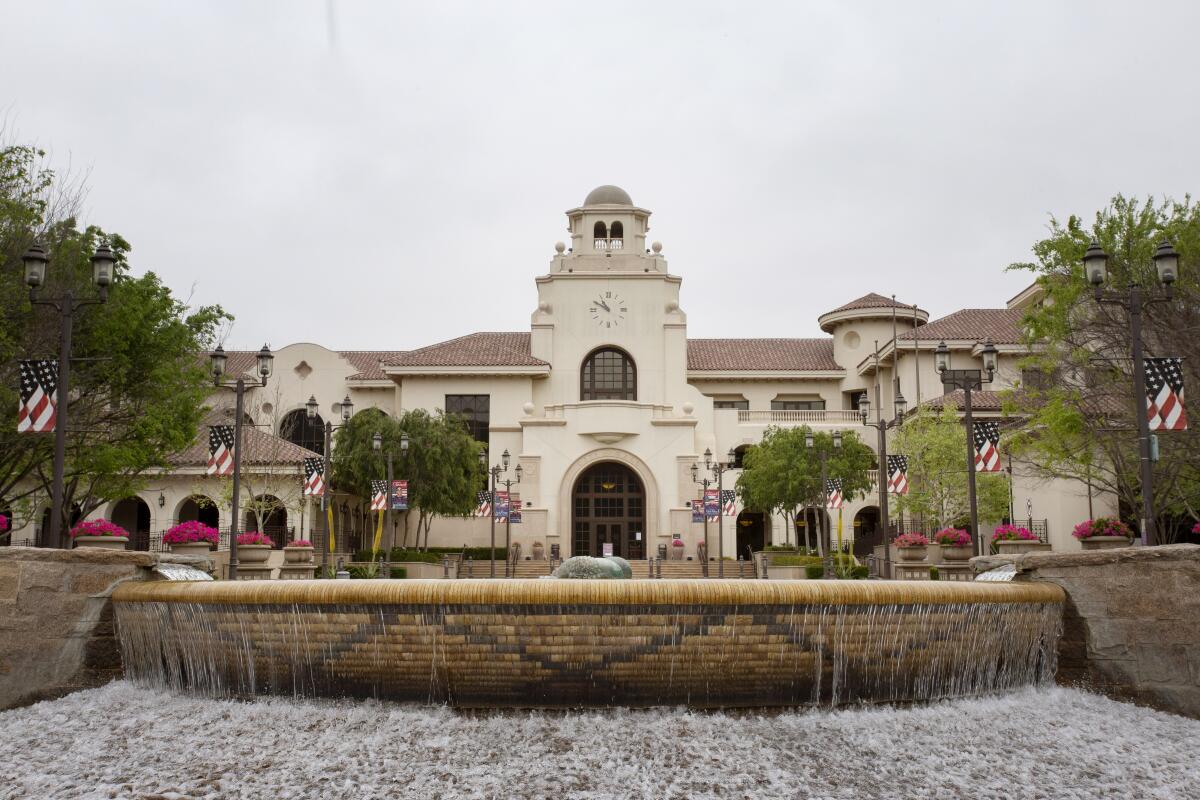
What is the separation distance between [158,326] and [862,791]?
2198cm

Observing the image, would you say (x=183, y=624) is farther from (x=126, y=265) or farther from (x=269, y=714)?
(x=126, y=265)

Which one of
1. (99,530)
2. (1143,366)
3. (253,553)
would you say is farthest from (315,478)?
(1143,366)

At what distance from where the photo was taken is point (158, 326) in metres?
24.9

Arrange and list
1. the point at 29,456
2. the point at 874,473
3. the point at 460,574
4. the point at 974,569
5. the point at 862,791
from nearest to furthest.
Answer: the point at 862,791 < the point at 974,569 < the point at 29,456 < the point at 460,574 < the point at 874,473

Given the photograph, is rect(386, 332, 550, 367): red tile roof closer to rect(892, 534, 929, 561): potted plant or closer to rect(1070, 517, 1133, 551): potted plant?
rect(892, 534, 929, 561): potted plant

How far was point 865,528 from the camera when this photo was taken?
173 ft

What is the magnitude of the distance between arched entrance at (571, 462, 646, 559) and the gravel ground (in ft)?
130

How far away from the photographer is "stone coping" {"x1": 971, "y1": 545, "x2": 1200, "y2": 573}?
422 inches

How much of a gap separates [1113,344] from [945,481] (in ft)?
49.9

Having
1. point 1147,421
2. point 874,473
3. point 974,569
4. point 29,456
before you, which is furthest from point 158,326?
point 874,473

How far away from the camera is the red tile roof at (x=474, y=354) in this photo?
172ft

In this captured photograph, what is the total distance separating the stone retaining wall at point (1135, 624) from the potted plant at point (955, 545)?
12.3 meters

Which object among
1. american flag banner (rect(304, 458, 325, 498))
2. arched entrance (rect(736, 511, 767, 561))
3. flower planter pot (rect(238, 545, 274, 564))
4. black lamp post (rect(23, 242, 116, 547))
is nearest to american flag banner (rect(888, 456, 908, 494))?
american flag banner (rect(304, 458, 325, 498))

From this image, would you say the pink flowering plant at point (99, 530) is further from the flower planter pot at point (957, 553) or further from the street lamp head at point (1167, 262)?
the flower planter pot at point (957, 553)
